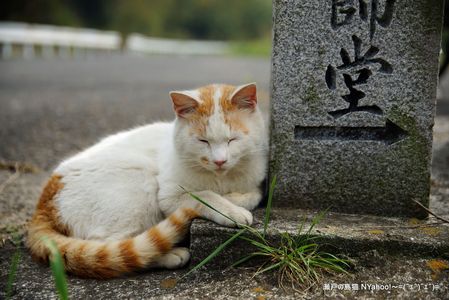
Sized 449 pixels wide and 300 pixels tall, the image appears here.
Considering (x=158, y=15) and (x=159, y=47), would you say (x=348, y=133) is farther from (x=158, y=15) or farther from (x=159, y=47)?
(x=158, y=15)

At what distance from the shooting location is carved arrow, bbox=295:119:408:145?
249cm

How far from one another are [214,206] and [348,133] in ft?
2.79

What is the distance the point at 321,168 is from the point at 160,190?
0.91m

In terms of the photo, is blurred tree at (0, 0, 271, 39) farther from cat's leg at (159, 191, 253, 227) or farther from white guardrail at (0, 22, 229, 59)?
cat's leg at (159, 191, 253, 227)

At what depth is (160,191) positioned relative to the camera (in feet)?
8.50

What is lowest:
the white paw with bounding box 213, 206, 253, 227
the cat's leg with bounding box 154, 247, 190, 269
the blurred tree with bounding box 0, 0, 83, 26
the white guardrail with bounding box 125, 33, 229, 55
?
the cat's leg with bounding box 154, 247, 190, 269

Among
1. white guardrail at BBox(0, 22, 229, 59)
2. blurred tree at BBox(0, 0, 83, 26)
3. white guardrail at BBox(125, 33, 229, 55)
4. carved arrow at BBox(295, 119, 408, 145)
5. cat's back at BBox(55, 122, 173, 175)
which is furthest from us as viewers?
white guardrail at BBox(125, 33, 229, 55)

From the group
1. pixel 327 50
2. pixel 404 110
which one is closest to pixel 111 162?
pixel 327 50

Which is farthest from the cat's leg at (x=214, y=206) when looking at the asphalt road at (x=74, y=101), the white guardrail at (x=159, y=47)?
the white guardrail at (x=159, y=47)

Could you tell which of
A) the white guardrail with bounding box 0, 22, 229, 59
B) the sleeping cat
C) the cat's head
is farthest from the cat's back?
the white guardrail with bounding box 0, 22, 229, 59

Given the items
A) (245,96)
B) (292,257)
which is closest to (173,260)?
(292,257)

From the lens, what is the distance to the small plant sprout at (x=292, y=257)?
7.04 feet

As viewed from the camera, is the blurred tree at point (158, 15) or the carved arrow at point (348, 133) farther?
the blurred tree at point (158, 15)

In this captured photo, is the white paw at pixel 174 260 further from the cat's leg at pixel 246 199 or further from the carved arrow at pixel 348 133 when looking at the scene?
the carved arrow at pixel 348 133
